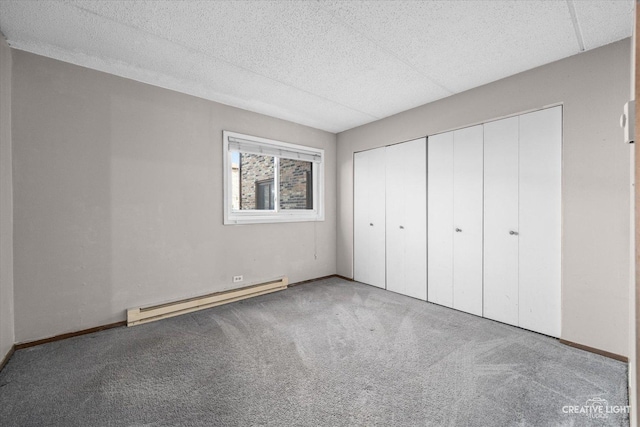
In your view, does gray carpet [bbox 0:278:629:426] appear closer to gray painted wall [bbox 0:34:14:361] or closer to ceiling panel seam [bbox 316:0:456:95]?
gray painted wall [bbox 0:34:14:361]

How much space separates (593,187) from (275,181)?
355 centimetres

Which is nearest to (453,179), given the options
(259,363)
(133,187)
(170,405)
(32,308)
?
(259,363)

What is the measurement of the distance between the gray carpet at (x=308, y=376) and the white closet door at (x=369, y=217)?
4.58ft

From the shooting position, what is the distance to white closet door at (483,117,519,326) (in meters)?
2.84

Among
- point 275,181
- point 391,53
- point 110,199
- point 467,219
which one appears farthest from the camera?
point 275,181

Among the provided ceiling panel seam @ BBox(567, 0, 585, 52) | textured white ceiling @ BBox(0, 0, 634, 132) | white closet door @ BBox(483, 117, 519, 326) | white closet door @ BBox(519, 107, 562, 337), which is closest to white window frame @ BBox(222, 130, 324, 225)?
textured white ceiling @ BBox(0, 0, 634, 132)

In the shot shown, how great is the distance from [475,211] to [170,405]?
330cm

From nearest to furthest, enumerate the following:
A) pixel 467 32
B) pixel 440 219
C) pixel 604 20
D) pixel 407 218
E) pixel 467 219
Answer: pixel 604 20, pixel 467 32, pixel 467 219, pixel 440 219, pixel 407 218

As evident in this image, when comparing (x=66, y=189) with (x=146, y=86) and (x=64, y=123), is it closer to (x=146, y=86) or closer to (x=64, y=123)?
(x=64, y=123)

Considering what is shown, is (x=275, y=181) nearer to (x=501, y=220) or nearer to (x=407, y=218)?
(x=407, y=218)

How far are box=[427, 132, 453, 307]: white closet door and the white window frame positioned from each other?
1816mm

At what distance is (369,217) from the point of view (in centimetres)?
439

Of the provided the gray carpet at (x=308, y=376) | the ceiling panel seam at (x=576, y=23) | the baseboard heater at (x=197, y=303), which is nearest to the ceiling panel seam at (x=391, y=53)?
the ceiling panel seam at (x=576, y=23)

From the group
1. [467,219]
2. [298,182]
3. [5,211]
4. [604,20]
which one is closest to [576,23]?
[604,20]
